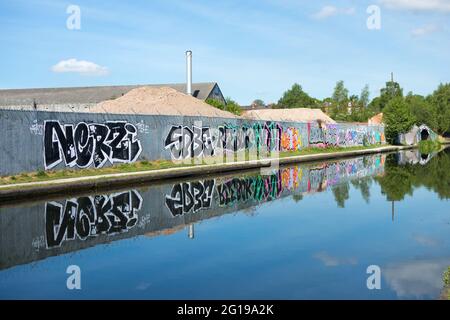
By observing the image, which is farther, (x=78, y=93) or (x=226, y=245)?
(x=78, y=93)

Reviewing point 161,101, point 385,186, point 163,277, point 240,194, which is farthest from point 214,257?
point 161,101

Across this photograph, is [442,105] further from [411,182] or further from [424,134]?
[411,182]

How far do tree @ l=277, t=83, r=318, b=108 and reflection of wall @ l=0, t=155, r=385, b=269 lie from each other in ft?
379

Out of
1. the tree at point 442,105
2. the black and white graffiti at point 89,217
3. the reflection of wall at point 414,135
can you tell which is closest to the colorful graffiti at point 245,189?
the black and white graffiti at point 89,217

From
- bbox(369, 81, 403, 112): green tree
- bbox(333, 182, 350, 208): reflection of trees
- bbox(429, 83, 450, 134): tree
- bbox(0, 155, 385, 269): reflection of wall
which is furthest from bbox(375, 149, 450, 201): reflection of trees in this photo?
bbox(369, 81, 403, 112): green tree

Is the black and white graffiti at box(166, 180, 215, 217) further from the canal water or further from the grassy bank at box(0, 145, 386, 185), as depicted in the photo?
the grassy bank at box(0, 145, 386, 185)

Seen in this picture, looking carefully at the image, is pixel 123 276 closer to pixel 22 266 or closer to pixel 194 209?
pixel 22 266

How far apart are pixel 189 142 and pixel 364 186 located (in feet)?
41.5

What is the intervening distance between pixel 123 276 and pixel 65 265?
4.27 ft

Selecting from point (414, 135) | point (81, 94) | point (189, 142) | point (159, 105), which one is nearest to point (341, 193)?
point (189, 142)

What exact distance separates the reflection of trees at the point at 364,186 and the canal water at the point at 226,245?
0.84 ft

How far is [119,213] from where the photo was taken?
14188 millimetres

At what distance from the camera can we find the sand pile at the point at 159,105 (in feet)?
136

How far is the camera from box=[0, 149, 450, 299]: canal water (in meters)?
7.74
